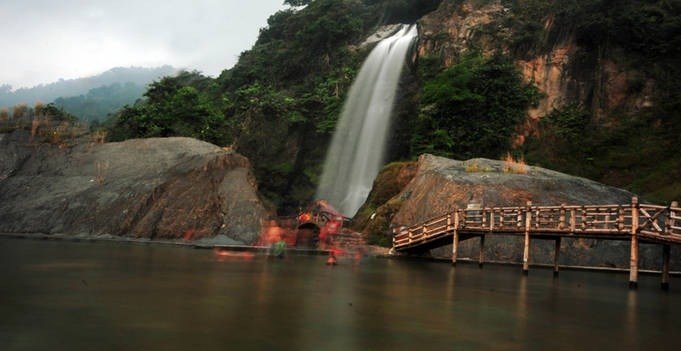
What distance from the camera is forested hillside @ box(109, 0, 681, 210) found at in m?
39.1

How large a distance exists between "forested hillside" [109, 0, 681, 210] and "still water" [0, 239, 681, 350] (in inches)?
706

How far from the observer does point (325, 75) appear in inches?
2516

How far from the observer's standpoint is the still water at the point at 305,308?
10.3 m

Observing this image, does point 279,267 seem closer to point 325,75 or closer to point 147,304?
point 147,304

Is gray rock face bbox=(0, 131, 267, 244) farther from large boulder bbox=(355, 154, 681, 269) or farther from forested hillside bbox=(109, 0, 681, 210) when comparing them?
large boulder bbox=(355, 154, 681, 269)

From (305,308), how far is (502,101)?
35604 millimetres

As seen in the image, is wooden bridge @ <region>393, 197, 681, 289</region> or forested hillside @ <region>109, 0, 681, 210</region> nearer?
wooden bridge @ <region>393, 197, 681, 289</region>

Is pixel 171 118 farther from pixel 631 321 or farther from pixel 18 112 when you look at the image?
pixel 631 321

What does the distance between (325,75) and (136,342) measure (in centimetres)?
5628

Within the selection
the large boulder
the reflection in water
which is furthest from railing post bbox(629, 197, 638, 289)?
the large boulder

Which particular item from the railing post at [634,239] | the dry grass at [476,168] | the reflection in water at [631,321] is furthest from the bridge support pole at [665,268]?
the dry grass at [476,168]

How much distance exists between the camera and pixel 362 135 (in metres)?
53.5

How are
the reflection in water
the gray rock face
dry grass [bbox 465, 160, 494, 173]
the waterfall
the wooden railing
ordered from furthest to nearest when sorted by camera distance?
1. the waterfall
2. the gray rock face
3. dry grass [bbox 465, 160, 494, 173]
4. the wooden railing
5. the reflection in water

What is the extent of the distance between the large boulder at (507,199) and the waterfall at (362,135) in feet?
49.5
